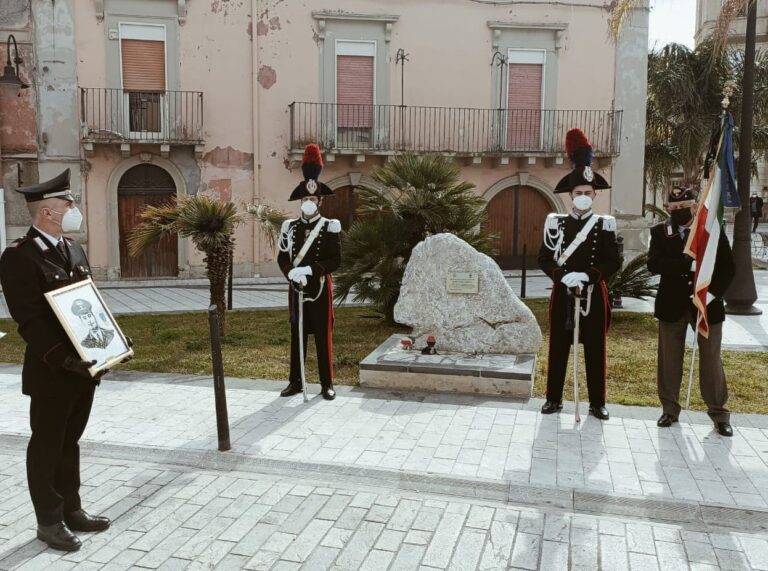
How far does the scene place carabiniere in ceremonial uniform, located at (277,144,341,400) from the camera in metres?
6.96

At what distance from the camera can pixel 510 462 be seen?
5.22 meters

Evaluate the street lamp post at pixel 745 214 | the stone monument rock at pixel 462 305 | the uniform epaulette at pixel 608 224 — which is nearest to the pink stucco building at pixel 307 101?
the street lamp post at pixel 745 214

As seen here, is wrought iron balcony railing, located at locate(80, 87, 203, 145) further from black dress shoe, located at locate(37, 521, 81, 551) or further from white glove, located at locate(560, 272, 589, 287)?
black dress shoe, located at locate(37, 521, 81, 551)

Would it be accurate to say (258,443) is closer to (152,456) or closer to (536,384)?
(152,456)

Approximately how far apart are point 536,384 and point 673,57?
1825cm

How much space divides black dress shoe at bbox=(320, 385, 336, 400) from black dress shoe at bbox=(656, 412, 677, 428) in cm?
288

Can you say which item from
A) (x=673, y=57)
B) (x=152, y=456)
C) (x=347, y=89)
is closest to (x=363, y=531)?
(x=152, y=456)

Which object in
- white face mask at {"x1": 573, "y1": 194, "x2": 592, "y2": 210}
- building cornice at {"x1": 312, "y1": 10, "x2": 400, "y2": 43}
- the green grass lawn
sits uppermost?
building cornice at {"x1": 312, "y1": 10, "x2": 400, "y2": 43}

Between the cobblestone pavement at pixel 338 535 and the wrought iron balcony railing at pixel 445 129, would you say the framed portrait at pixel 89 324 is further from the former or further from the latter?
the wrought iron balcony railing at pixel 445 129

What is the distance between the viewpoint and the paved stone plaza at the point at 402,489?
3941 millimetres

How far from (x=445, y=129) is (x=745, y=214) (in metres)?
9.09

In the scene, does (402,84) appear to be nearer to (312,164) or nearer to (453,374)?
(312,164)

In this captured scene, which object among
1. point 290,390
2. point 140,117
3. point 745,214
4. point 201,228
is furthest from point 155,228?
point 140,117

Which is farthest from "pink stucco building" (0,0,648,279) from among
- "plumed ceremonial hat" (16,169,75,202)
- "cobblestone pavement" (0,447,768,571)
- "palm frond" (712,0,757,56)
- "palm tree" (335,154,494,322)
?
"plumed ceremonial hat" (16,169,75,202)
